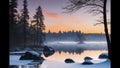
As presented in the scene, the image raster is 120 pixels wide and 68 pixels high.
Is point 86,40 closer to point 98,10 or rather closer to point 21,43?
point 98,10

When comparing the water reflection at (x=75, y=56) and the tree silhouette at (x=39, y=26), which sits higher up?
the tree silhouette at (x=39, y=26)

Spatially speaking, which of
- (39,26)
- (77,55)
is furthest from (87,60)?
(39,26)

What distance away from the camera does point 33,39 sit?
7156 millimetres

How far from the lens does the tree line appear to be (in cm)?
664

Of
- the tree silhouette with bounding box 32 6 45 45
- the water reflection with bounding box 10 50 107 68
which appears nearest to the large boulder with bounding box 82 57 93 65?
the water reflection with bounding box 10 50 107 68

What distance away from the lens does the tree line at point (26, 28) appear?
6645mm

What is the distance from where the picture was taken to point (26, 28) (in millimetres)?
7348

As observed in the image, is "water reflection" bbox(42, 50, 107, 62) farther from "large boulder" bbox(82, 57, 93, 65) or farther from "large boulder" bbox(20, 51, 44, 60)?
"large boulder" bbox(20, 51, 44, 60)

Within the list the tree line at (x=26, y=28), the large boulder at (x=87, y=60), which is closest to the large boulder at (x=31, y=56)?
the tree line at (x=26, y=28)

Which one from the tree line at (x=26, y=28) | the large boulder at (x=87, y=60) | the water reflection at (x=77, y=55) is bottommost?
the large boulder at (x=87, y=60)

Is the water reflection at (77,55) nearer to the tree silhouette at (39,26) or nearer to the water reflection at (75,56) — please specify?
the water reflection at (75,56)

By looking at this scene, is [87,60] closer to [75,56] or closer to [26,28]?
[75,56]

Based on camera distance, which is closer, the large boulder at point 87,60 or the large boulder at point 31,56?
the large boulder at point 87,60
